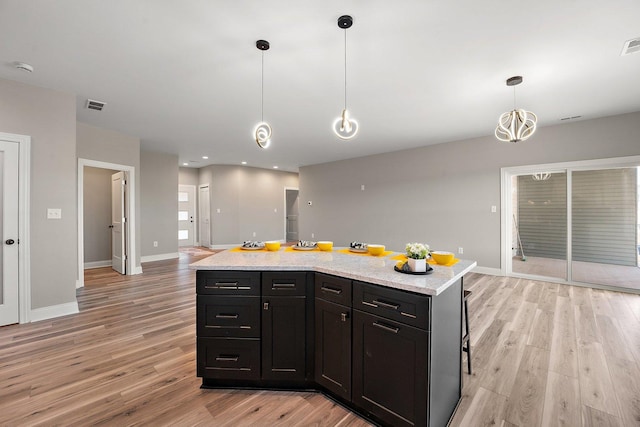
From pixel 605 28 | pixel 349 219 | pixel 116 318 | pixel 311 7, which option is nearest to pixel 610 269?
pixel 605 28

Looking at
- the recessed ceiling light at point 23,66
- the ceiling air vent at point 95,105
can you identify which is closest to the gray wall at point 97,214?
the ceiling air vent at point 95,105

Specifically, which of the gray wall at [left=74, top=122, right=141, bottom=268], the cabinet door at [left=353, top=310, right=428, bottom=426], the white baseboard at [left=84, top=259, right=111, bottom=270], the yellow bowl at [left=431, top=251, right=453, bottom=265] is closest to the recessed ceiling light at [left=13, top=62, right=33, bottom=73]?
the gray wall at [left=74, top=122, right=141, bottom=268]

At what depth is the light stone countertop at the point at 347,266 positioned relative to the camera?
4.85 feet

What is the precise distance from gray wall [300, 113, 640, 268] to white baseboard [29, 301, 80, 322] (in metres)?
5.04

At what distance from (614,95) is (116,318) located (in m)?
6.92

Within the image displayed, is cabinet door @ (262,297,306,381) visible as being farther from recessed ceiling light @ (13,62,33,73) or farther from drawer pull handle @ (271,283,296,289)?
recessed ceiling light @ (13,62,33,73)

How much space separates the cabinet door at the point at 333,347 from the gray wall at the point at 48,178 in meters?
3.50

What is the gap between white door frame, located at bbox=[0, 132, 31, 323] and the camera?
3.06 metres

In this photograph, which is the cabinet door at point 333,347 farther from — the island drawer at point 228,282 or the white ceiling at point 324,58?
the white ceiling at point 324,58

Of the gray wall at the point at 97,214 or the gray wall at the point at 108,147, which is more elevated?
the gray wall at the point at 108,147

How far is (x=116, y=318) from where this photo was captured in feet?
10.6

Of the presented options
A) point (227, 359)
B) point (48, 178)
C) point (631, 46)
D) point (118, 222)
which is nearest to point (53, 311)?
point (48, 178)

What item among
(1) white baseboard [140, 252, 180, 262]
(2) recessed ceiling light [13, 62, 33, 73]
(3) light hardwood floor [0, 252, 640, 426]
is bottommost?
(3) light hardwood floor [0, 252, 640, 426]

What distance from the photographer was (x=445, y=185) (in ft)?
19.5
